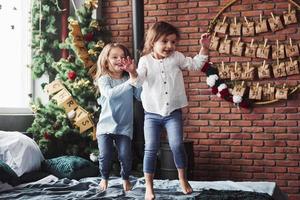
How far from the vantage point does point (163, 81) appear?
329 cm

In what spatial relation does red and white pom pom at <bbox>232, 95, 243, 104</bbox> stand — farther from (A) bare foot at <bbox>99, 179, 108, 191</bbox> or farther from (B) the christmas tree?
(A) bare foot at <bbox>99, 179, 108, 191</bbox>

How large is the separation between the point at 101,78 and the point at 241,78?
82.8 inches

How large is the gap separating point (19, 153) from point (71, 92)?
3.63 ft

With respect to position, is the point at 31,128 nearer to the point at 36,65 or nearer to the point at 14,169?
the point at 36,65

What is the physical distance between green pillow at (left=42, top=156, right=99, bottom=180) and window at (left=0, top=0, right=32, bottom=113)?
3.64 feet

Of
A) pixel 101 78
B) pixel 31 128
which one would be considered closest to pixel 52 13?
pixel 31 128

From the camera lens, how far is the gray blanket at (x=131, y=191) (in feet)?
10.9

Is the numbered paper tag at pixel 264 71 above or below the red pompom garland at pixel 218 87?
above

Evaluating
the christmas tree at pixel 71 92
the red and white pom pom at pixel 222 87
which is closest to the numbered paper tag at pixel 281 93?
the red and white pom pom at pixel 222 87

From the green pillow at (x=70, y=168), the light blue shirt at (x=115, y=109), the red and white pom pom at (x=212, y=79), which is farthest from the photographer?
the red and white pom pom at (x=212, y=79)

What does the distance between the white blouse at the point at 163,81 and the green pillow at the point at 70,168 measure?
1348 mm

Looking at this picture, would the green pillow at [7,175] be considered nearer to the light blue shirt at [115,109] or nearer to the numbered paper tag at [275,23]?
the light blue shirt at [115,109]

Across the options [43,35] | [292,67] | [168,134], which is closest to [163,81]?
[168,134]

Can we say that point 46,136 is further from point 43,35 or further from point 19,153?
point 43,35
